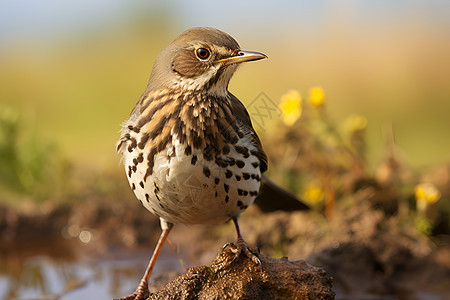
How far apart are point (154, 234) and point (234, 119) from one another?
10.6ft

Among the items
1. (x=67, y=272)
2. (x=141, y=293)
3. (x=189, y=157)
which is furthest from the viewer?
(x=67, y=272)

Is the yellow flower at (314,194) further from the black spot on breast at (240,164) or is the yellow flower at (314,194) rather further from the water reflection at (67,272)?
the black spot on breast at (240,164)

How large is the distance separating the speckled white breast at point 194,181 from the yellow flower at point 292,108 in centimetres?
201

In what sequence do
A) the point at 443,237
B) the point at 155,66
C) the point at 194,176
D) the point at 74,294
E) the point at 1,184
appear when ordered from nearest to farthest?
the point at 194,176, the point at 155,66, the point at 74,294, the point at 443,237, the point at 1,184

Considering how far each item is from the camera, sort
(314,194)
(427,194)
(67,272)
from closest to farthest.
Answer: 1. (427,194)
2. (67,272)
3. (314,194)

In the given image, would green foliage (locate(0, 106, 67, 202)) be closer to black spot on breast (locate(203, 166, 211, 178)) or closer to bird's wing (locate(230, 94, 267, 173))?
bird's wing (locate(230, 94, 267, 173))

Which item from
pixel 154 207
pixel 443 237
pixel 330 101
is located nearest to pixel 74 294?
pixel 154 207

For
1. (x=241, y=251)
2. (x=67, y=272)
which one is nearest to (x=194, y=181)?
(x=241, y=251)

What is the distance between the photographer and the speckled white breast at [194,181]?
12.2 ft

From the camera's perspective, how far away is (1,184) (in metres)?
7.34

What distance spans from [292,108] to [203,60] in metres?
2.31

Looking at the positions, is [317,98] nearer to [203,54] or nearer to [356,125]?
[356,125]

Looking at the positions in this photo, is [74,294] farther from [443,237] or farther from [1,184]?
[443,237]

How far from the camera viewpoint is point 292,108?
605 cm
